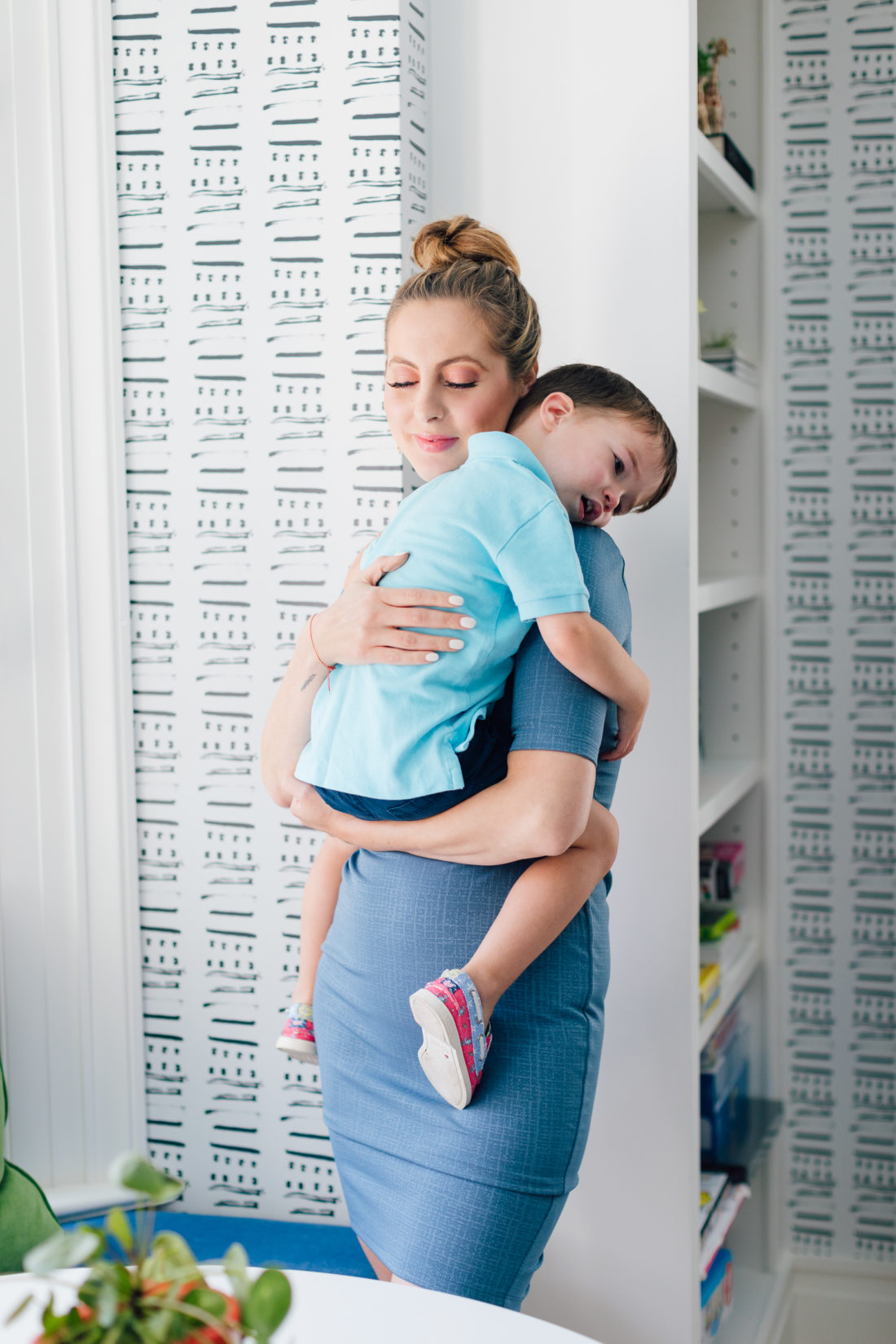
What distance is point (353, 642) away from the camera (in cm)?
114

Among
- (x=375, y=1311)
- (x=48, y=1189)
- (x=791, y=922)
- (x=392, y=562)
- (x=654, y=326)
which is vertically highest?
(x=654, y=326)

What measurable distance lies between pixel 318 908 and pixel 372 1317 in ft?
1.91

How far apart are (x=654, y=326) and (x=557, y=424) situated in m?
0.39

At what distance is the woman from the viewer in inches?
41.9

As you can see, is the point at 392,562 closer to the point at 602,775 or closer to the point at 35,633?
the point at 602,775

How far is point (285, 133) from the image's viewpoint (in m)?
1.62

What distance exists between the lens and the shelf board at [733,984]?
5.86ft

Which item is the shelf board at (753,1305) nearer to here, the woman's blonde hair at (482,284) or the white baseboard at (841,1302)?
the white baseboard at (841,1302)

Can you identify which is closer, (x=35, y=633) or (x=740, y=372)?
(x=35, y=633)

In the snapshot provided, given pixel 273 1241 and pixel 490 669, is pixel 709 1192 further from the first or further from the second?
pixel 490 669

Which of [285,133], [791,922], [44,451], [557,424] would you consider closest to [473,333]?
[557,424]

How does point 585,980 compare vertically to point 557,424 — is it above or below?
below

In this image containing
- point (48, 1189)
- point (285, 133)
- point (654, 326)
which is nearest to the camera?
point (654, 326)

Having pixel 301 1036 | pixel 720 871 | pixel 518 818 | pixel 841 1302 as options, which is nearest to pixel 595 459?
pixel 518 818
